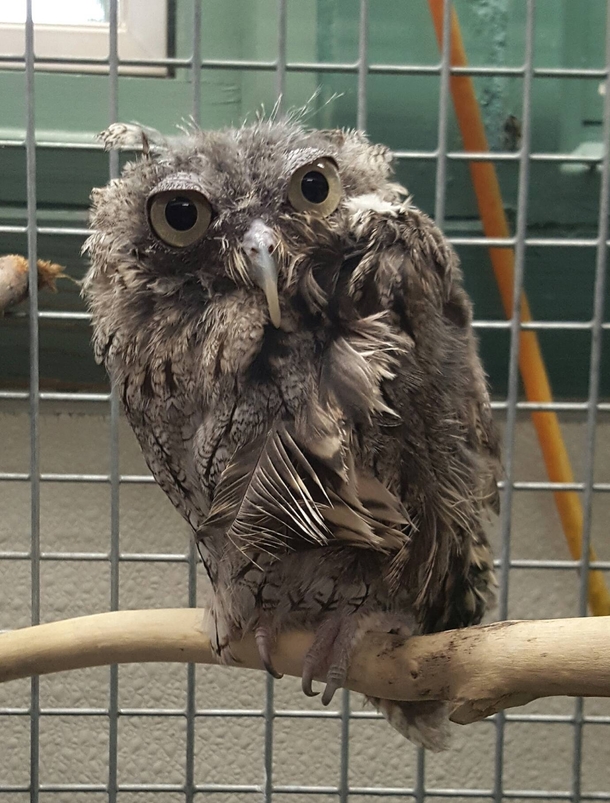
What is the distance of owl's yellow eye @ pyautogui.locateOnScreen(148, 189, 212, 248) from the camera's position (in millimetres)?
657

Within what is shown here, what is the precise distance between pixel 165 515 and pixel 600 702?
849mm

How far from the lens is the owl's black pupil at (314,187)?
26.5 inches

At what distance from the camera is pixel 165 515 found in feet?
4.13

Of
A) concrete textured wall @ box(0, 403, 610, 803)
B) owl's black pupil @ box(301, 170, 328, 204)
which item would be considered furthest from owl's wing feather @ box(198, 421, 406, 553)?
concrete textured wall @ box(0, 403, 610, 803)

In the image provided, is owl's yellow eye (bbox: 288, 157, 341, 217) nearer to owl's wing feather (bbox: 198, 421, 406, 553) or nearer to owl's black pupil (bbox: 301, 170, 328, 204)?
owl's black pupil (bbox: 301, 170, 328, 204)

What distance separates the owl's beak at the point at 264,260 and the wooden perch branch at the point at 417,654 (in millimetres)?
336

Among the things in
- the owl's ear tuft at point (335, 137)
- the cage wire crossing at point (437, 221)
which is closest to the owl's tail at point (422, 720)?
the cage wire crossing at point (437, 221)

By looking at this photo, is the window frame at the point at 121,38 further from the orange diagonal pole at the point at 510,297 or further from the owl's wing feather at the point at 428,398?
the owl's wing feather at the point at 428,398

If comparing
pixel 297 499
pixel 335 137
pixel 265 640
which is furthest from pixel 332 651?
pixel 335 137

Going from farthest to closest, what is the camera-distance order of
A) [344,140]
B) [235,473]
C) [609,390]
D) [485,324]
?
[609,390] < [485,324] < [344,140] < [235,473]

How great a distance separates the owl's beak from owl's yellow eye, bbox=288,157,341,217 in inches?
2.0

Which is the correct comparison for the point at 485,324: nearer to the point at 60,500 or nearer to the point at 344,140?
the point at 344,140

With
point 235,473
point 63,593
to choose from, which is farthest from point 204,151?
point 63,593

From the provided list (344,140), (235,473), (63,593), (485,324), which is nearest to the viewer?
(235,473)
